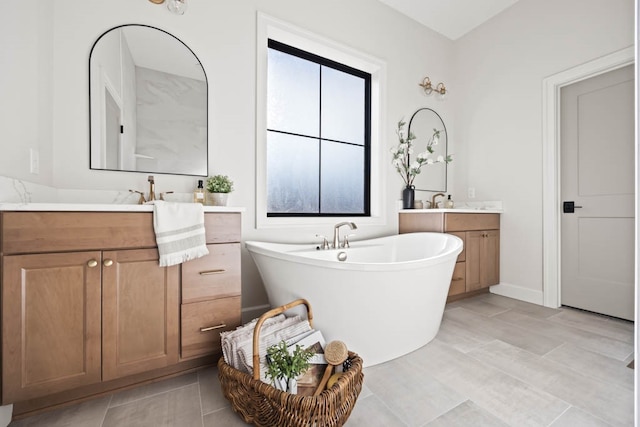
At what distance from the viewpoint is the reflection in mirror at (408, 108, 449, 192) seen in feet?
10.2

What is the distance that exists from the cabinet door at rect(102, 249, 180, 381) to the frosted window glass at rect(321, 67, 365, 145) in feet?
6.18

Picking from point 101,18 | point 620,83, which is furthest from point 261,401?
point 620,83

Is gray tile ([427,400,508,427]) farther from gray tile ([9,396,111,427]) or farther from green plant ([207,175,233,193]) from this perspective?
green plant ([207,175,233,193])

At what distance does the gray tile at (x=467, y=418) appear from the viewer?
3.70ft

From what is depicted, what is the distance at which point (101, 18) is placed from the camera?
167 centimetres

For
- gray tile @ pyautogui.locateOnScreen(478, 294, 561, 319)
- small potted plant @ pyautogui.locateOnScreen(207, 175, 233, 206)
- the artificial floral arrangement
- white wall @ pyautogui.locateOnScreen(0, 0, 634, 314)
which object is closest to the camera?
white wall @ pyautogui.locateOnScreen(0, 0, 634, 314)

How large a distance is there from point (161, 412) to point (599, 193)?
3.34 m

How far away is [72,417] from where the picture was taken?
1180 mm

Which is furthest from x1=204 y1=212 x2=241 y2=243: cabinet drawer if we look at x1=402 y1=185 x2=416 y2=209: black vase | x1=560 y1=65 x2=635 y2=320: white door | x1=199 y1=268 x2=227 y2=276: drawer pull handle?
x1=560 y1=65 x2=635 y2=320: white door

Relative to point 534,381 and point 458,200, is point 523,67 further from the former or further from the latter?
point 534,381

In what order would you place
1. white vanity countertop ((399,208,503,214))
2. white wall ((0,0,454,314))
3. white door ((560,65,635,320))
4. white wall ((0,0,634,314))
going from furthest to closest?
white vanity countertop ((399,208,503,214)) → white door ((560,65,635,320)) → white wall ((0,0,634,314)) → white wall ((0,0,454,314))

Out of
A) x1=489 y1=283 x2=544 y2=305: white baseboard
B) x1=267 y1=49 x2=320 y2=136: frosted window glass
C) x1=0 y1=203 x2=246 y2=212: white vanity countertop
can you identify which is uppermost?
x1=267 y1=49 x2=320 y2=136: frosted window glass

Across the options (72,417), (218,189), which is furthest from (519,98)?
(72,417)

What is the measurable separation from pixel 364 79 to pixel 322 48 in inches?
24.4
